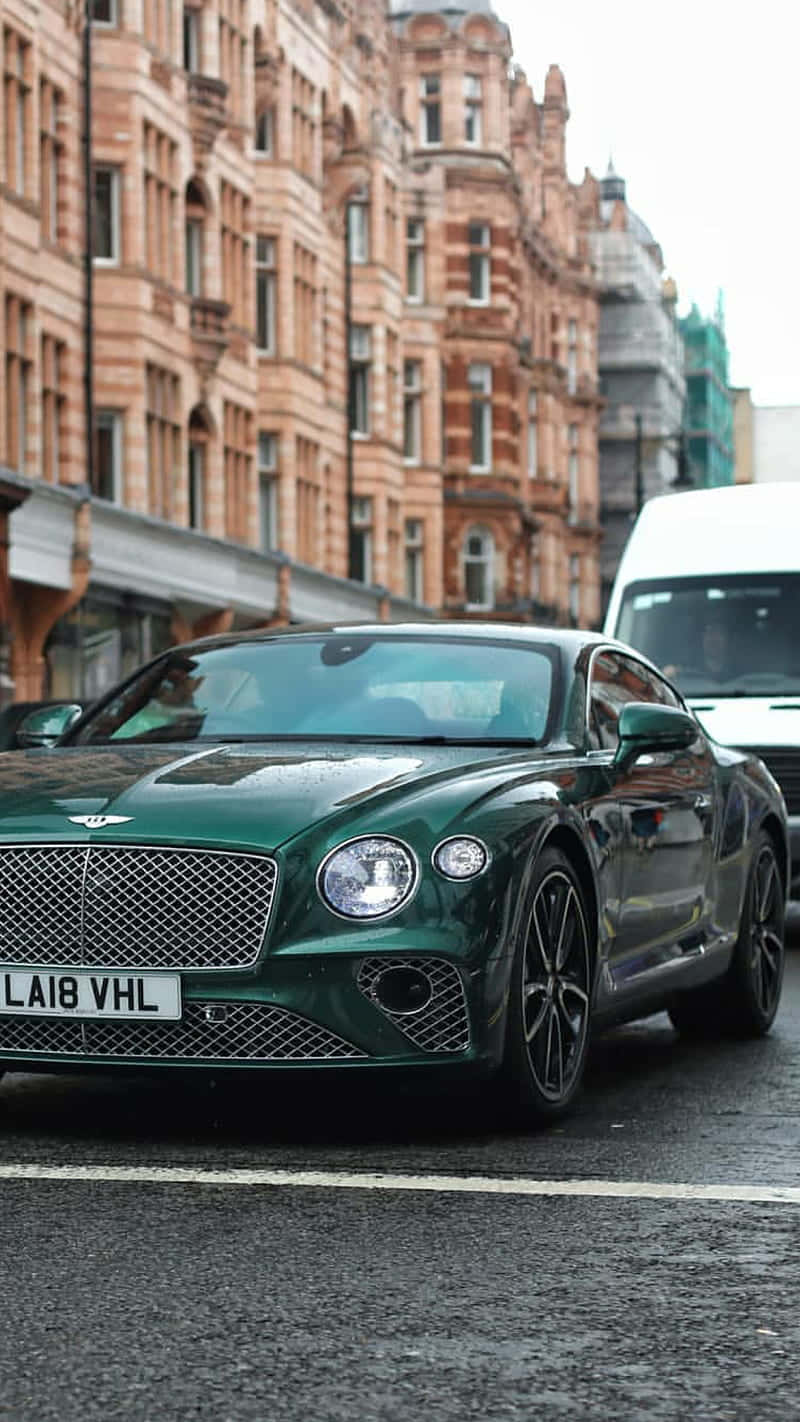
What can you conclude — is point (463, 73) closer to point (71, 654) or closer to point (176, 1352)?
point (71, 654)

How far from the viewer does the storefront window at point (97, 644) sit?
37125 millimetres

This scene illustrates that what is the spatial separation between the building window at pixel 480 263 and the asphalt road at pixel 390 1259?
199 ft

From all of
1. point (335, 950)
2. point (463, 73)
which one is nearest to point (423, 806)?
point (335, 950)

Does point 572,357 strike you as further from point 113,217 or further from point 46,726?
point 46,726

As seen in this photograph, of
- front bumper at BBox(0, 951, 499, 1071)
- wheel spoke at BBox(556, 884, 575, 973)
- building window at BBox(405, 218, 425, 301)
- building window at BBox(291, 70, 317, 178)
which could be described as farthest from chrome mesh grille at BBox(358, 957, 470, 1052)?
building window at BBox(405, 218, 425, 301)

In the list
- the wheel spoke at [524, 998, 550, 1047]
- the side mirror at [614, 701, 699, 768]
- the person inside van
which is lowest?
the wheel spoke at [524, 998, 550, 1047]

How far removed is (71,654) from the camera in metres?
37.2

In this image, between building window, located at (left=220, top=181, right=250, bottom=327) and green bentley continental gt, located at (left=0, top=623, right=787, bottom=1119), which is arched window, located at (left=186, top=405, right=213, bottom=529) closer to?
building window, located at (left=220, top=181, right=250, bottom=327)

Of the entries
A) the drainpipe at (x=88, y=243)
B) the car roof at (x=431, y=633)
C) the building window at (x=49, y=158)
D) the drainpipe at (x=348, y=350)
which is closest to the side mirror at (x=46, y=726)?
the car roof at (x=431, y=633)

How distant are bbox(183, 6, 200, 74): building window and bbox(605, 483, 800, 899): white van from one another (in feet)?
93.0

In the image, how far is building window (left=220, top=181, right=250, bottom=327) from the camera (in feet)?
149

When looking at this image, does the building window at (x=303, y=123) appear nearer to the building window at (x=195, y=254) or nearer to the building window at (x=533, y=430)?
the building window at (x=195, y=254)

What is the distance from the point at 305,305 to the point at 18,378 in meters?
17.4

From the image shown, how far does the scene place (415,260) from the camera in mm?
66062
